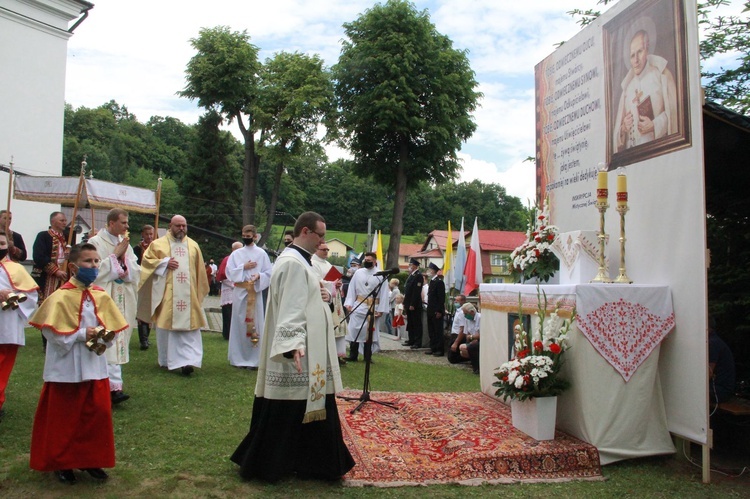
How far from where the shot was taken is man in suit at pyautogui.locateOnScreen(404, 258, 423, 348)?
1437 cm

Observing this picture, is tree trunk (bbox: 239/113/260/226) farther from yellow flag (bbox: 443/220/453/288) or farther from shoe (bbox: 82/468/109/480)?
shoe (bbox: 82/468/109/480)

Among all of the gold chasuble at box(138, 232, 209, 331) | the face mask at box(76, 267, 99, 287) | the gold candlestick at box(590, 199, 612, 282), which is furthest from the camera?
the gold chasuble at box(138, 232, 209, 331)

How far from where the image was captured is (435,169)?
3023 cm

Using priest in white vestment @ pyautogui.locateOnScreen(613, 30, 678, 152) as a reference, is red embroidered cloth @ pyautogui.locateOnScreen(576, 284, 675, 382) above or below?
below

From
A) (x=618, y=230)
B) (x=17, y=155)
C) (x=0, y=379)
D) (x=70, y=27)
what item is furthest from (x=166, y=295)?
(x=70, y=27)

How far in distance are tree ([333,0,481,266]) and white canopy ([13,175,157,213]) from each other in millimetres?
18743

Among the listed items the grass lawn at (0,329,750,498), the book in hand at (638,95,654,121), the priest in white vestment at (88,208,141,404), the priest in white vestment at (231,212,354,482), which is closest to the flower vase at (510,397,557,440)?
the grass lawn at (0,329,750,498)

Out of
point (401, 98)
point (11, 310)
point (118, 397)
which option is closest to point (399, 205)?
point (401, 98)

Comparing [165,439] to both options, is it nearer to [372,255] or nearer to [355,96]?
[372,255]

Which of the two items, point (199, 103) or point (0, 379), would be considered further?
point (199, 103)

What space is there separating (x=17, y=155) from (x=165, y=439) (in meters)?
14.0

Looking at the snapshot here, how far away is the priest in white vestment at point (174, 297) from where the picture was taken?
8.03 m

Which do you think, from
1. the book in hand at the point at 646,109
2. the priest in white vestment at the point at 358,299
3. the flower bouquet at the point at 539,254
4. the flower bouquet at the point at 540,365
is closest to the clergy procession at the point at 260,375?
the flower bouquet at the point at 540,365

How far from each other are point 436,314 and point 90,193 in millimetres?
7686
